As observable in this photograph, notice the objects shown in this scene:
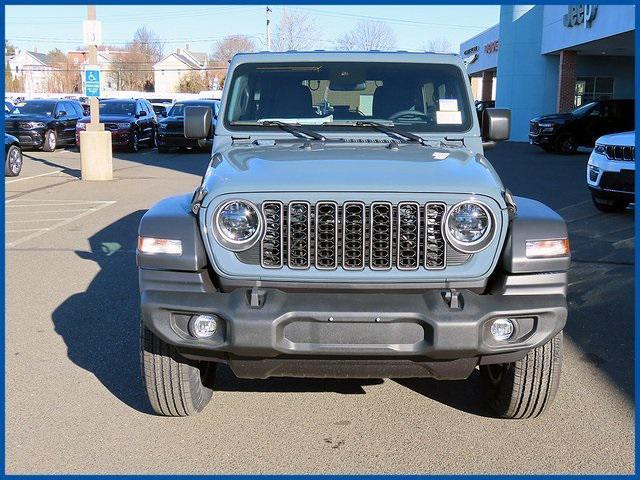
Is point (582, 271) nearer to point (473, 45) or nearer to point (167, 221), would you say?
point (167, 221)

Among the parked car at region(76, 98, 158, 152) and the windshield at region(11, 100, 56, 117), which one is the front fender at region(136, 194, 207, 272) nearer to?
the parked car at region(76, 98, 158, 152)

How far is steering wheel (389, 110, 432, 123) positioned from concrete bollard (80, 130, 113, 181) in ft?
40.7

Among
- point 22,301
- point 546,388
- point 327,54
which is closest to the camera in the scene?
point 546,388

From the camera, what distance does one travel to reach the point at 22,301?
22.0ft

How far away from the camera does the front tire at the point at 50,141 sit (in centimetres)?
2472

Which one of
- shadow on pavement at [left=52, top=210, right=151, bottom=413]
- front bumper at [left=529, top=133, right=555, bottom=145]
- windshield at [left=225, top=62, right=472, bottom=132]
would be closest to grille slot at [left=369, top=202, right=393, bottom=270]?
windshield at [left=225, top=62, right=472, bottom=132]

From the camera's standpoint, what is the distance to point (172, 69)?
357 ft

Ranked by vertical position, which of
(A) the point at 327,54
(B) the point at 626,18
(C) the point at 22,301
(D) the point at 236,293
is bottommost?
(C) the point at 22,301

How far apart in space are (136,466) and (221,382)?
1153 mm

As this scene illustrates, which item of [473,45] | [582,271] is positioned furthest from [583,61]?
[582,271]

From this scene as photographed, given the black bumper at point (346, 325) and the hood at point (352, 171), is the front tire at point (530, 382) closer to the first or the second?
the black bumper at point (346, 325)

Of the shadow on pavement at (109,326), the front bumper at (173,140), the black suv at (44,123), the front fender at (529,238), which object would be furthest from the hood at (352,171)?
the black suv at (44,123)

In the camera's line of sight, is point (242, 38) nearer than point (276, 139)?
No

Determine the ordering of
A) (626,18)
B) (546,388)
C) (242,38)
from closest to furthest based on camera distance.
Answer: (546,388) → (626,18) → (242,38)
